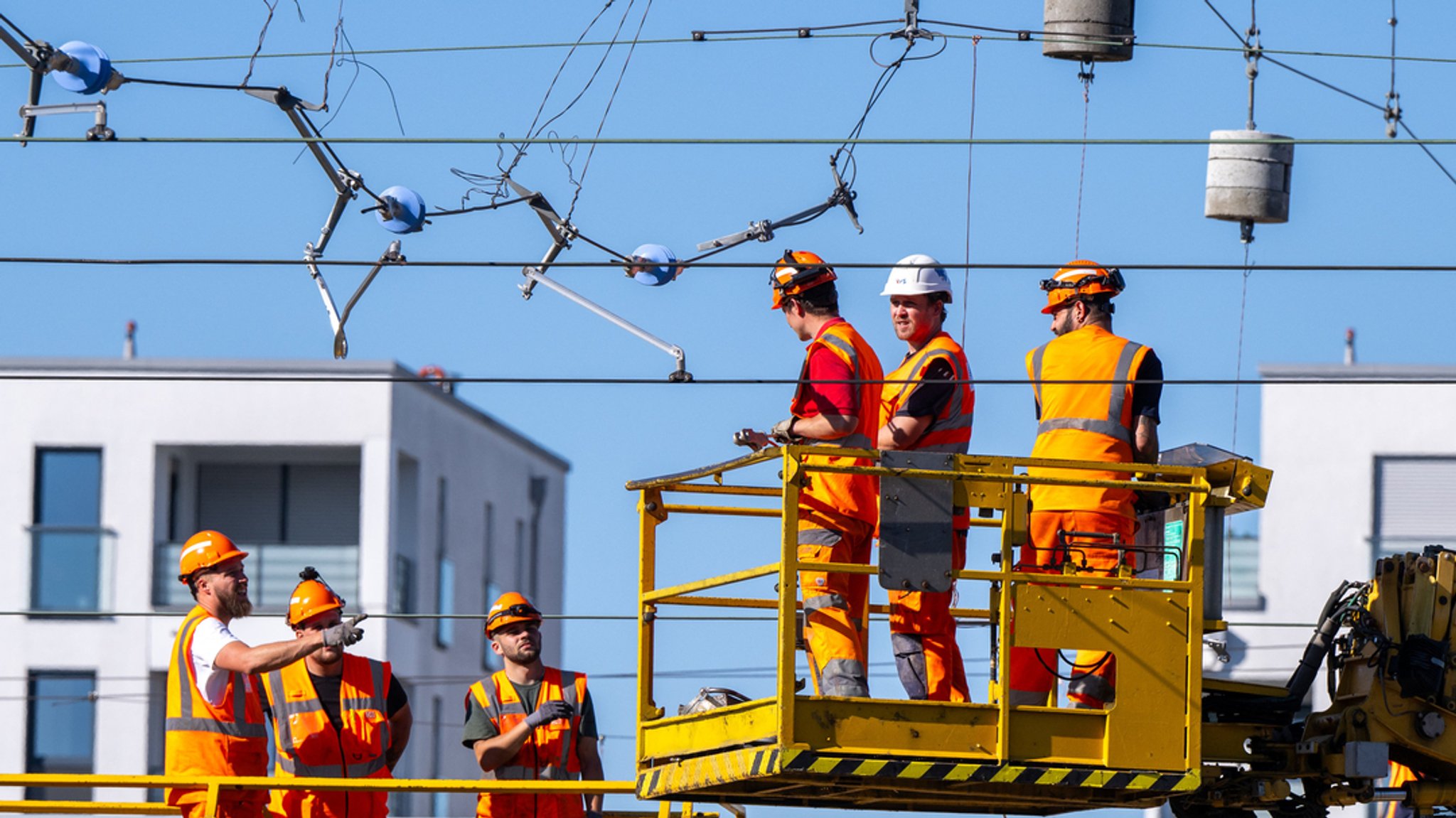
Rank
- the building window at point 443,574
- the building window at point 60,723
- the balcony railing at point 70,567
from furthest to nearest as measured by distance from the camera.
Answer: the building window at point 443,574 < the balcony railing at point 70,567 < the building window at point 60,723

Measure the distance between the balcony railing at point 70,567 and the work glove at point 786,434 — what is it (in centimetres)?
2938

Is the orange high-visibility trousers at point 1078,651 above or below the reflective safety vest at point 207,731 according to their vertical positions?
above

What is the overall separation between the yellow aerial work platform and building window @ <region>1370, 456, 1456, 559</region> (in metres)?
26.2

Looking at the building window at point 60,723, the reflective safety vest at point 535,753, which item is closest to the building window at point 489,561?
the building window at point 60,723

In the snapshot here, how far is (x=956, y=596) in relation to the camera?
12.4m

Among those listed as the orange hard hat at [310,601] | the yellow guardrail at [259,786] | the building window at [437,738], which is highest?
the orange hard hat at [310,601]

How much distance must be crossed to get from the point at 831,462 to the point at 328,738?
2841mm

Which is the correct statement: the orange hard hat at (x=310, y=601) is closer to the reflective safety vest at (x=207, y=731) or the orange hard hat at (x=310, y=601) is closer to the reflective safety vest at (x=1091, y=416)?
the reflective safety vest at (x=207, y=731)

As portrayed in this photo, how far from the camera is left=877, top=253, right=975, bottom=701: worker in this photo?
11.4 meters

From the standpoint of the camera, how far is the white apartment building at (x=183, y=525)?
3812 cm

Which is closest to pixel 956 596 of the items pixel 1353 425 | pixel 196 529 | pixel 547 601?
pixel 1353 425

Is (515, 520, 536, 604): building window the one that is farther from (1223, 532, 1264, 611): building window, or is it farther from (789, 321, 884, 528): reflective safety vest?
(789, 321, 884, 528): reflective safety vest

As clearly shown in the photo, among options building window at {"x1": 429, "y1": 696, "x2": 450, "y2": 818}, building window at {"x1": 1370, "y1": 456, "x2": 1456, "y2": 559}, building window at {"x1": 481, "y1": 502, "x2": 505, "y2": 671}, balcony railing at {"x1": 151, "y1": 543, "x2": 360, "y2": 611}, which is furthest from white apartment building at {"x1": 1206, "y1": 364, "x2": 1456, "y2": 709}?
building window at {"x1": 481, "y1": 502, "x2": 505, "y2": 671}

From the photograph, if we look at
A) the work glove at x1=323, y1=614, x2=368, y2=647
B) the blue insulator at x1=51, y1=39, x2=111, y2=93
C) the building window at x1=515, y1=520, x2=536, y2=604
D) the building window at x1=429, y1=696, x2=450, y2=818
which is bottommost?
the building window at x1=429, y1=696, x2=450, y2=818
